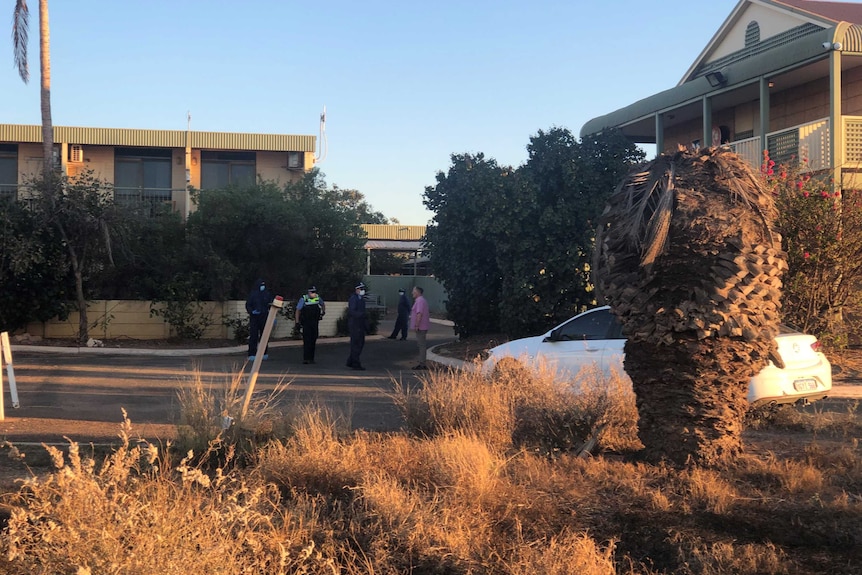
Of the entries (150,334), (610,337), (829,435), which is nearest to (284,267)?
(150,334)

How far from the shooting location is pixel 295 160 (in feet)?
101

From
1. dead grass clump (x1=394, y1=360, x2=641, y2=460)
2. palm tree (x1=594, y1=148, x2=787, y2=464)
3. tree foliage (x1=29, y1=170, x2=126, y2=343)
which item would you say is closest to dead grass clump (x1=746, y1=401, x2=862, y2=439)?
dead grass clump (x1=394, y1=360, x2=641, y2=460)

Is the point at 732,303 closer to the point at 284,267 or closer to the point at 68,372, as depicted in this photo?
the point at 68,372

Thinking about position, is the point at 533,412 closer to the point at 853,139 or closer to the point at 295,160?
the point at 853,139

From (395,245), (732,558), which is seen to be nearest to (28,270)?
(732,558)

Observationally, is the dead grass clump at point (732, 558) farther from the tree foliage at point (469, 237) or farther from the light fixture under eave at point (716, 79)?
the light fixture under eave at point (716, 79)

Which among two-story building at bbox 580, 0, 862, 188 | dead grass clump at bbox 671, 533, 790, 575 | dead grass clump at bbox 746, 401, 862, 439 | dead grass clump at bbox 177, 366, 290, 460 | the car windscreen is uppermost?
two-story building at bbox 580, 0, 862, 188

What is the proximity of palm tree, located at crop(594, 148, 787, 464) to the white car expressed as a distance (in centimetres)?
144

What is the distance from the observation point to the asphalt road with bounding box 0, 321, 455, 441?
8766 mm

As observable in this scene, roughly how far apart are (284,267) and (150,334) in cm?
427

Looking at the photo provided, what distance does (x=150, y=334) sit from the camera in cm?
2022

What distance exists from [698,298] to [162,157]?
29.0m

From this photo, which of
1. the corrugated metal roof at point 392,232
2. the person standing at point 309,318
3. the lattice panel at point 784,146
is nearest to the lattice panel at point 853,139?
the lattice panel at point 784,146

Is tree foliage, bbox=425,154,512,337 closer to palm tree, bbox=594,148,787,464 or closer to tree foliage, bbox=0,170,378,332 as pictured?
tree foliage, bbox=0,170,378,332
